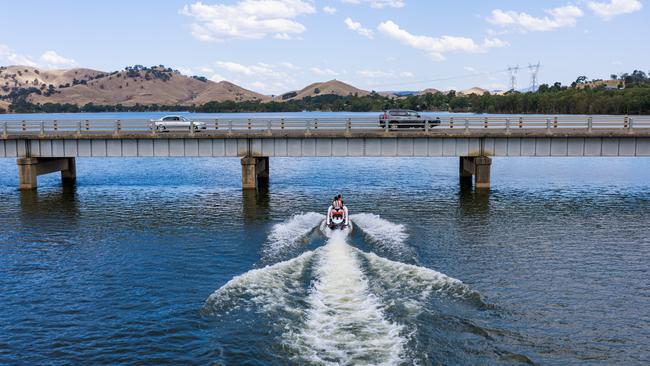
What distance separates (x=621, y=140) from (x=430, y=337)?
37.0 meters

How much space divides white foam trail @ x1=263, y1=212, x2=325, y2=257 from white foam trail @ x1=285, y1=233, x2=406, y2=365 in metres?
5.39

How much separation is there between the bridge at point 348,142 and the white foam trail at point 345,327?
25.4 meters

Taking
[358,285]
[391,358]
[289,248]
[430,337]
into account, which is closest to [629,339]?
[430,337]

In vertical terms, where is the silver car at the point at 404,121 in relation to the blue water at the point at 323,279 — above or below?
above

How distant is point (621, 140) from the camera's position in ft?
158

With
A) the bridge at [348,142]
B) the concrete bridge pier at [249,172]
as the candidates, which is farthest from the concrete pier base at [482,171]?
the concrete bridge pier at [249,172]

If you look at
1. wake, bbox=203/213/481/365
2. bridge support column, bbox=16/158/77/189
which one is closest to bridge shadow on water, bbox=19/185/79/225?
bridge support column, bbox=16/158/77/189

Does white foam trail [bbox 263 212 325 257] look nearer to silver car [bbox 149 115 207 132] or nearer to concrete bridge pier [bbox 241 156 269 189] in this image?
concrete bridge pier [bbox 241 156 269 189]

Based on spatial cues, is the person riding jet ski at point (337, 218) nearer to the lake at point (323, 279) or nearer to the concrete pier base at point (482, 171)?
the lake at point (323, 279)

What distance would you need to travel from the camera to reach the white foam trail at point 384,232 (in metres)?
30.0

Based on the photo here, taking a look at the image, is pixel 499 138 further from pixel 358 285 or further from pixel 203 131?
pixel 358 285

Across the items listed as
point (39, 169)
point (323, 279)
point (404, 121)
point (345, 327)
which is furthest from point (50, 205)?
point (345, 327)

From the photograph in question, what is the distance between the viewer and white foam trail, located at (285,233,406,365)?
1731 cm

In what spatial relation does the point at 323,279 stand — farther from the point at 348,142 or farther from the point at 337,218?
the point at 348,142
